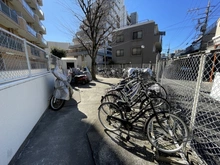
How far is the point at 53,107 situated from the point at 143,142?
290 centimetres

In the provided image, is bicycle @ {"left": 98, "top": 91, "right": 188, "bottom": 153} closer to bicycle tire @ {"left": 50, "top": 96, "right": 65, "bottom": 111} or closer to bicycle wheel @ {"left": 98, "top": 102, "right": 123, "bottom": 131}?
bicycle wheel @ {"left": 98, "top": 102, "right": 123, "bottom": 131}

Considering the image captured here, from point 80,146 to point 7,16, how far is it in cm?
1077

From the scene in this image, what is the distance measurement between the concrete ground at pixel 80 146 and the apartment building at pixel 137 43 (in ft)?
45.5

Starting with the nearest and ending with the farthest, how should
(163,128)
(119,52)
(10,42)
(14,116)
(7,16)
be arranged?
(14,116)
(163,128)
(10,42)
(7,16)
(119,52)

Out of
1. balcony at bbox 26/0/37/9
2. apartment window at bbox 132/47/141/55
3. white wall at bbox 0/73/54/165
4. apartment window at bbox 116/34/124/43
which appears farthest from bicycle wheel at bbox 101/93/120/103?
balcony at bbox 26/0/37/9

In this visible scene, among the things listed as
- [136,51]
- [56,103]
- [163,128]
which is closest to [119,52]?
[136,51]

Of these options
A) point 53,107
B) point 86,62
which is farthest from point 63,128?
point 86,62

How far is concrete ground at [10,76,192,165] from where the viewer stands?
1.57 metres

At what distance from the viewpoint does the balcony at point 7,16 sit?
6.88 metres

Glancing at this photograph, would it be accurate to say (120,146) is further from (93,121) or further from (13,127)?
(13,127)

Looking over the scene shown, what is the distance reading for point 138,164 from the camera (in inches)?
58.9

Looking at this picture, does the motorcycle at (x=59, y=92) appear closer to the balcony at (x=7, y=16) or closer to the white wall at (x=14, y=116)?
the white wall at (x=14, y=116)

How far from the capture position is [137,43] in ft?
52.7

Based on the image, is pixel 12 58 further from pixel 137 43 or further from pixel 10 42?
pixel 137 43
